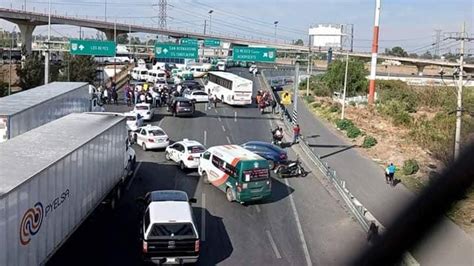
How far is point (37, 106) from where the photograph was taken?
19.2m

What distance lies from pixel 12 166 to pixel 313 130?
2877cm

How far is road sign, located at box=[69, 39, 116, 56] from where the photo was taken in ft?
139

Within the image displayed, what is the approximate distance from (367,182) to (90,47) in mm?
27167

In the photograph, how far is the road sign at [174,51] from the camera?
155ft

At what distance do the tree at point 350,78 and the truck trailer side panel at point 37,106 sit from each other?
126 ft

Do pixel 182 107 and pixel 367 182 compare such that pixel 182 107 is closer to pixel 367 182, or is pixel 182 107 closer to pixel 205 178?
pixel 205 178

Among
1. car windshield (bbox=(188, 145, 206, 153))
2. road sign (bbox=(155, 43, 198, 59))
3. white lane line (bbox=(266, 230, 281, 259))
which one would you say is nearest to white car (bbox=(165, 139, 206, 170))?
car windshield (bbox=(188, 145, 206, 153))

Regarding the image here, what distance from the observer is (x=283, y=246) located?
579 inches

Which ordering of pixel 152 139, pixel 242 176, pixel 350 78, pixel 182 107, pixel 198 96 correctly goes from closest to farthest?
pixel 242 176 → pixel 152 139 → pixel 182 107 → pixel 198 96 → pixel 350 78

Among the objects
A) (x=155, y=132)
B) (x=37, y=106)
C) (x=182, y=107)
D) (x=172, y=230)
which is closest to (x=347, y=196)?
(x=172, y=230)

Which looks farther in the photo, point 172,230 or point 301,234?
point 301,234

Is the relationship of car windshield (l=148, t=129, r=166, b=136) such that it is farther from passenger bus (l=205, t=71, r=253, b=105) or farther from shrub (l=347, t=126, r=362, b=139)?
passenger bus (l=205, t=71, r=253, b=105)

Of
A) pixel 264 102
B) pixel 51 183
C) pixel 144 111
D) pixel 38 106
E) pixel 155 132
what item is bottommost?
pixel 155 132

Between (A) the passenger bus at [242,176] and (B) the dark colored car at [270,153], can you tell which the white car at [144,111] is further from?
(A) the passenger bus at [242,176]
